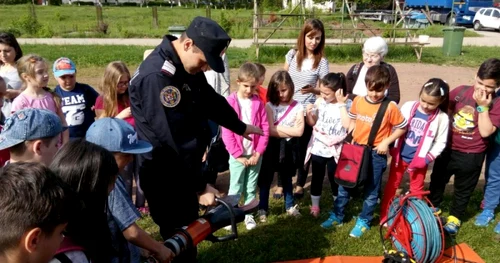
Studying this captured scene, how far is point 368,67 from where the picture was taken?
391 centimetres

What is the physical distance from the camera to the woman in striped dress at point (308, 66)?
4105mm

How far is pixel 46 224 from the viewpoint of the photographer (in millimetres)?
1277

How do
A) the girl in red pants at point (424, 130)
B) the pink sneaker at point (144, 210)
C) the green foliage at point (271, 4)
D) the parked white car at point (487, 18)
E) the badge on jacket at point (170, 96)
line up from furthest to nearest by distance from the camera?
1. the green foliage at point (271, 4)
2. the parked white car at point (487, 18)
3. the pink sneaker at point (144, 210)
4. the girl in red pants at point (424, 130)
5. the badge on jacket at point (170, 96)

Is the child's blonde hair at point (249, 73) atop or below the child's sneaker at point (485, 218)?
atop

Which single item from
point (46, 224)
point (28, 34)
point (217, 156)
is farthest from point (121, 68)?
point (28, 34)

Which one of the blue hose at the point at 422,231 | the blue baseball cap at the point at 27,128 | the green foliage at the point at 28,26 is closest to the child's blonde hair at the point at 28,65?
the blue baseball cap at the point at 27,128

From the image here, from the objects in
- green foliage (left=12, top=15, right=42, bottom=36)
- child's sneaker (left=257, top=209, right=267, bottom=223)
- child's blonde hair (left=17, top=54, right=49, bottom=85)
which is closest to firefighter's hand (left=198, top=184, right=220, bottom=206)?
child's sneaker (left=257, top=209, right=267, bottom=223)

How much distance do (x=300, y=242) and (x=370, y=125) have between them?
1144 mm

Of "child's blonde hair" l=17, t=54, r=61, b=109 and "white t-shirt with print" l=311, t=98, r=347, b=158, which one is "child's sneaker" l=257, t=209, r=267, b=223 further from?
"child's blonde hair" l=17, t=54, r=61, b=109

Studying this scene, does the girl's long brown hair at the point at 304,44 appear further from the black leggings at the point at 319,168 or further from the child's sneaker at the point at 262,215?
the child's sneaker at the point at 262,215

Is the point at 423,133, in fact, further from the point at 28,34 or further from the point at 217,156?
the point at 28,34

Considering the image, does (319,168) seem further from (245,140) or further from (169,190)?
(169,190)

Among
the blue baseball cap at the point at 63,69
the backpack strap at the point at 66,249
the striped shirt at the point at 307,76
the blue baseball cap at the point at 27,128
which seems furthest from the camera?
the striped shirt at the point at 307,76

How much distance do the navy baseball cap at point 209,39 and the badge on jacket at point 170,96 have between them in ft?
0.76
